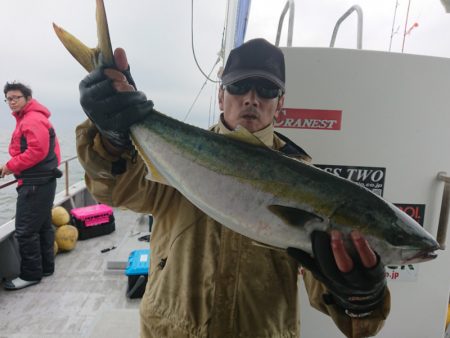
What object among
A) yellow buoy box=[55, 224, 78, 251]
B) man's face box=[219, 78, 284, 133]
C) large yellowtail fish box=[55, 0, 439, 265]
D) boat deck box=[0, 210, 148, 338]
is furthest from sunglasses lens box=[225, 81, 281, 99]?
yellow buoy box=[55, 224, 78, 251]

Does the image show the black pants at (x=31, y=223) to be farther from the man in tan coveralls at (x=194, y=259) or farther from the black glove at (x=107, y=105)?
the black glove at (x=107, y=105)

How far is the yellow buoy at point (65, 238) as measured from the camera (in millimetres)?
6039

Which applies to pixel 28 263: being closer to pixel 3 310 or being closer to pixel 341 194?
pixel 3 310

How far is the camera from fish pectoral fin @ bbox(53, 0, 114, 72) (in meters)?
1.65

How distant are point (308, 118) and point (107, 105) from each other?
5.45 feet

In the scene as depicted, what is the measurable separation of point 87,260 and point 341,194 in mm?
5386

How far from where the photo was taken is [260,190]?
5.16 feet

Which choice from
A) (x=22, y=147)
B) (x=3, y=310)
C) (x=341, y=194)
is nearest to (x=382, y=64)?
(x=341, y=194)

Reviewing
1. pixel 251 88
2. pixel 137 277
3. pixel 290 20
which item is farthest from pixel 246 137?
pixel 137 277

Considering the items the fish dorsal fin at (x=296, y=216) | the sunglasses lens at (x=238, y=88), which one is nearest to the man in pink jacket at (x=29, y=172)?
the sunglasses lens at (x=238, y=88)

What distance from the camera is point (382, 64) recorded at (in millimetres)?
2662

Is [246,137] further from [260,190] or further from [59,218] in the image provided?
[59,218]

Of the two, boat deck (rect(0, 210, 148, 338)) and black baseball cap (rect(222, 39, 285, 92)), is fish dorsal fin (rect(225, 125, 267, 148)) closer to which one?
black baseball cap (rect(222, 39, 285, 92))

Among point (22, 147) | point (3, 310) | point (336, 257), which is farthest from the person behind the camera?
point (22, 147)
